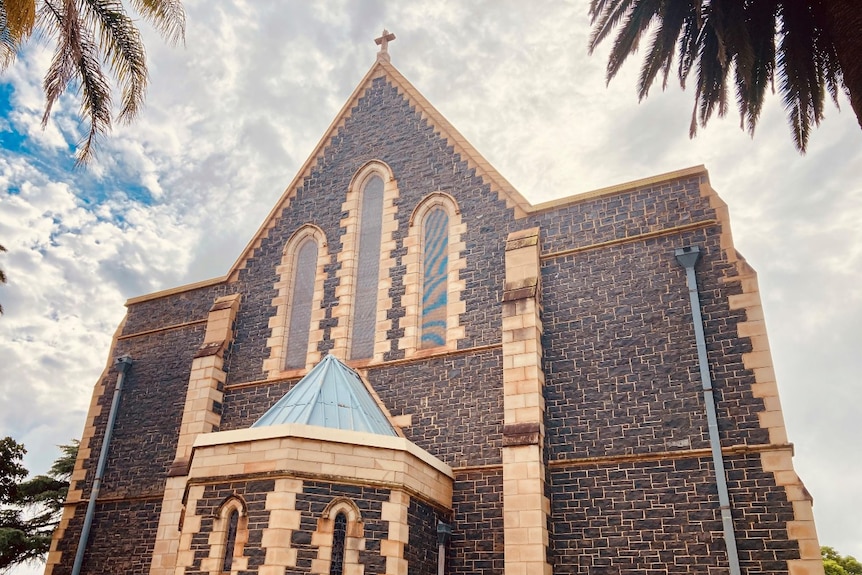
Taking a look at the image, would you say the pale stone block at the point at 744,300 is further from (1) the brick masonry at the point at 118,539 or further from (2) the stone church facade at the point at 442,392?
(1) the brick masonry at the point at 118,539

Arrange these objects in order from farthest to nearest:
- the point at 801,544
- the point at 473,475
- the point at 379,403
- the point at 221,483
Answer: the point at 379,403 < the point at 473,475 < the point at 221,483 < the point at 801,544

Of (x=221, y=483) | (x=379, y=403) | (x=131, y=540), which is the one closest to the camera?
(x=221, y=483)

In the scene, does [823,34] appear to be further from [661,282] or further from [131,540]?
[131,540]

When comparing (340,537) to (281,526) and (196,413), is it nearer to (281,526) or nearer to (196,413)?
(281,526)

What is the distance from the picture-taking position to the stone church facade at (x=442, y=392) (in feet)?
40.6

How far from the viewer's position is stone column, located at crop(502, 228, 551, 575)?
13.1 meters

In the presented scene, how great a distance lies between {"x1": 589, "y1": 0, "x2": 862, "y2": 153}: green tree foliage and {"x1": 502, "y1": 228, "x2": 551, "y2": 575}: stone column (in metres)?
4.40

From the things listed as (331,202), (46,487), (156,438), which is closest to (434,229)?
(331,202)

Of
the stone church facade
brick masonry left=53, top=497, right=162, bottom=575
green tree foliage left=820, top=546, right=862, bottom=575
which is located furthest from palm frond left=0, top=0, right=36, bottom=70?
green tree foliage left=820, top=546, right=862, bottom=575

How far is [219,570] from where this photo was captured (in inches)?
475

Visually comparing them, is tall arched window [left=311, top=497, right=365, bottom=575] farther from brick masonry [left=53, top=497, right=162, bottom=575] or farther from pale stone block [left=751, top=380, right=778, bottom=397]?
brick masonry [left=53, top=497, right=162, bottom=575]

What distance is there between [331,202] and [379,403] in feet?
20.0

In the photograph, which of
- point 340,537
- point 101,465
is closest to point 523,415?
point 340,537

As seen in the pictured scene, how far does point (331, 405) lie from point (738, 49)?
9643mm
